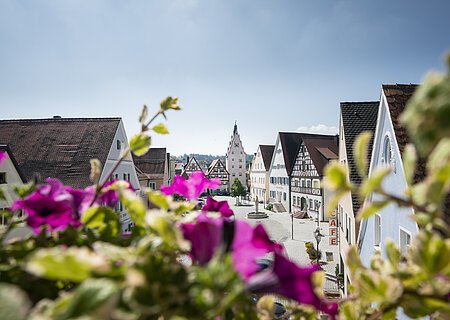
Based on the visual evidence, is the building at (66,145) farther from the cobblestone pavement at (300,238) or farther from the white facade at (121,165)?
the cobblestone pavement at (300,238)

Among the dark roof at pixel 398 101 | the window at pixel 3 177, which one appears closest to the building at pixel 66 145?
the window at pixel 3 177

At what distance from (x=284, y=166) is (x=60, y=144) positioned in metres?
23.4

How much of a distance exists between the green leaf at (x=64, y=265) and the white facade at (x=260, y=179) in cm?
4270

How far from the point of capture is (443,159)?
1.54 feet

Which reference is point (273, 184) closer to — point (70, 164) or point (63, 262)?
point (70, 164)

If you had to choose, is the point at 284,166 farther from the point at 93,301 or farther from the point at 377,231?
the point at 93,301

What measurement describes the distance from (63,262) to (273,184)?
132 ft

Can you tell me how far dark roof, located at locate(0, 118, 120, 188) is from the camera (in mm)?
15555

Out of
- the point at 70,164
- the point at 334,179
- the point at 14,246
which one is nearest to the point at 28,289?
the point at 14,246

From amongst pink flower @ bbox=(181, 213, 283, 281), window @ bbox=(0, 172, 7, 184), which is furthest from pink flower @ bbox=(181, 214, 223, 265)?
window @ bbox=(0, 172, 7, 184)

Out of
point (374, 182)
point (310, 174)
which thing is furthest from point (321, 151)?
point (374, 182)

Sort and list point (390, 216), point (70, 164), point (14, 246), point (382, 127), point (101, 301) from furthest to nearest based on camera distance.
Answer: point (70, 164) < point (382, 127) < point (390, 216) < point (14, 246) < point (101, 301)

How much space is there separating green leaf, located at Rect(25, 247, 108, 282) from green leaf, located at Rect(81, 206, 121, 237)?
0.38 metres

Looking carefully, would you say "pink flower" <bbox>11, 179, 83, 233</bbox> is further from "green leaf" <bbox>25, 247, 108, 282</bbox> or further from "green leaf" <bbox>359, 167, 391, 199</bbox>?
"green leaf" <bbox>359, 167, 391, 199</bbox>
